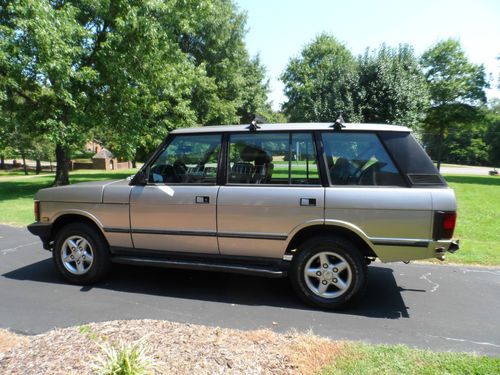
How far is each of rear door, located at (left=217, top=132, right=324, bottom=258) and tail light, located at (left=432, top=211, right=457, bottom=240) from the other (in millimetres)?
1131

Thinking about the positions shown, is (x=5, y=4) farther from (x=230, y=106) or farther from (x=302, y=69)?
(x=302, y=69)

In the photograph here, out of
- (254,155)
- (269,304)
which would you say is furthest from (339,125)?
(269,304)

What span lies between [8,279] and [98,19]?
14330 mm

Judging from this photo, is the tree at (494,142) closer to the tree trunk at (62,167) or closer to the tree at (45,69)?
the tree trunk at (62,167)

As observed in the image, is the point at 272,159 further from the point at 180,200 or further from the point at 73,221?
the point at 73,221

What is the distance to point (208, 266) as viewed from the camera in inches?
170

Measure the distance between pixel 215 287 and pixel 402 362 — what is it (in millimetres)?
2480

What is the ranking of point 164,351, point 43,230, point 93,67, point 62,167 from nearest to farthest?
1. point 164,351
2. point 43,230
3. point 93,67
4. point 62,167

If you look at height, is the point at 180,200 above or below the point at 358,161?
below

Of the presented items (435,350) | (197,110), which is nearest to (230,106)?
(197,110)

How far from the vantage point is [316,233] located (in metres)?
4.15

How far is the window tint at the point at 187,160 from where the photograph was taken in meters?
4.50

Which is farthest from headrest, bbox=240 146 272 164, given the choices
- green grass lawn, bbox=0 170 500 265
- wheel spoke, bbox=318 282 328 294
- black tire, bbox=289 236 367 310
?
green grass lawn, bbox=0 170 500 265

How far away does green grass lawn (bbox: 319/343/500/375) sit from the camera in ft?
9.16
